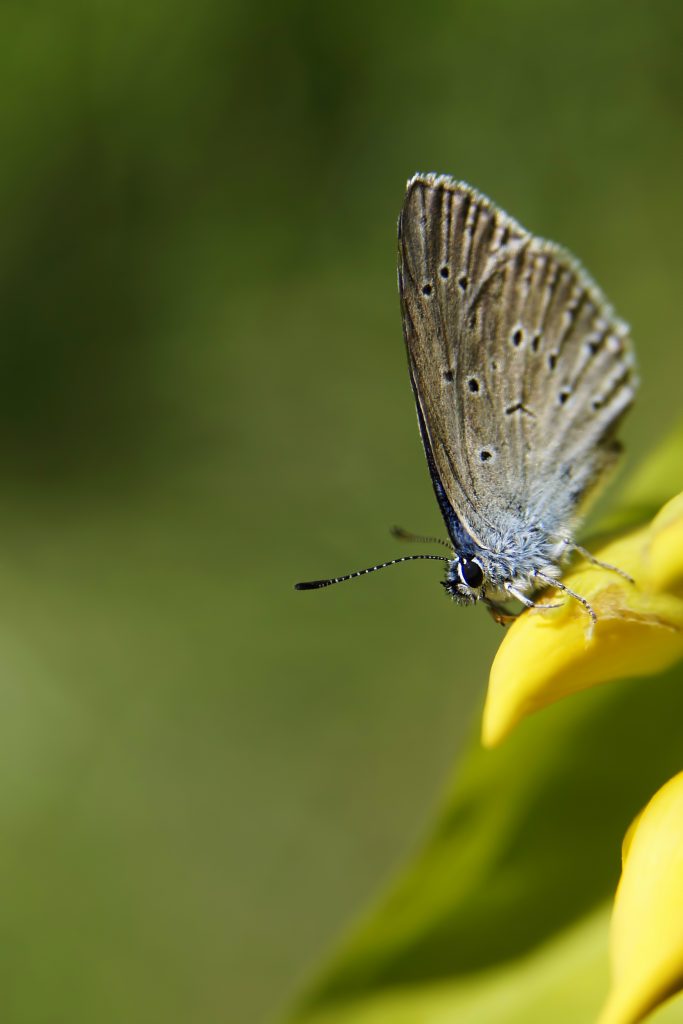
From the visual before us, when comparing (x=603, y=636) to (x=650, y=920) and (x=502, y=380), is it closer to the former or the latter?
(x=650, y=920)

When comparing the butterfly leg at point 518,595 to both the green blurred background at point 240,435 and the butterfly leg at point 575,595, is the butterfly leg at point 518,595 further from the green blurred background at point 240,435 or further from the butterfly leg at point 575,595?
the green blurred background at point 240,435

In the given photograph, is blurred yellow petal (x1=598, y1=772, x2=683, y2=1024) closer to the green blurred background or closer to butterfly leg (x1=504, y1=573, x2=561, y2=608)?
butterfly leg (x1=504, y1=573, x2=561, y2=608)

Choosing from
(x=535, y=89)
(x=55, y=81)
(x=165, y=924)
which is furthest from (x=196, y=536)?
(x=535, y=89)

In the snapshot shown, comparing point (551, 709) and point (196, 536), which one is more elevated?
point (551, 709)

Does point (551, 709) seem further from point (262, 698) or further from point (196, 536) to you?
point (196, 536)

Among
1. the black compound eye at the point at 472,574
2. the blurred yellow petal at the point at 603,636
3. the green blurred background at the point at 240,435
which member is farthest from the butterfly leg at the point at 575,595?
the green blurred background at the point at 240,435

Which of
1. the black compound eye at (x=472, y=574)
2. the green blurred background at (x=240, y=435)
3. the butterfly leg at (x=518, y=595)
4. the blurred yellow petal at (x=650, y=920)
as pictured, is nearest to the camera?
the blurred yellow petal at (x=650, y=920)
